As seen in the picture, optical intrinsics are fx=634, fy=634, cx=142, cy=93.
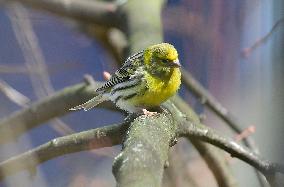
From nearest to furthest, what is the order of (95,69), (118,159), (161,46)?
1. (118,159)
2. (161,46)
3. (95,69)

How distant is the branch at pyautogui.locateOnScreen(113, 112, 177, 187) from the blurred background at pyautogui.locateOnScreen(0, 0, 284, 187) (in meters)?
0.33

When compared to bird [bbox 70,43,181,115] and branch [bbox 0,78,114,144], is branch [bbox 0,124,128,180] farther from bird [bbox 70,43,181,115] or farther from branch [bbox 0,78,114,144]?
branch [bbox 0,78,114,144]

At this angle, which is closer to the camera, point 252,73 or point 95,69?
point 252,73

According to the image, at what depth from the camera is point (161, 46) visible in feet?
5.64

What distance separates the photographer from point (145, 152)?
1011 millimetres

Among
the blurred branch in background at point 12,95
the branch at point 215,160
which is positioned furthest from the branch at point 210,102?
the blurred branch in background at point 12,95

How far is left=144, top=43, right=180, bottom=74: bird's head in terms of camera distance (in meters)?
1.68

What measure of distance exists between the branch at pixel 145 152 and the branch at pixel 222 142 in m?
0.08

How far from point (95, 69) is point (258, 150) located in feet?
2.78

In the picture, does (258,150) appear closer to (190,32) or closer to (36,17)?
(190,32)

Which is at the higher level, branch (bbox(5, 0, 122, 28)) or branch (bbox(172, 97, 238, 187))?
branch (bbox(5, 0, 122, 28))

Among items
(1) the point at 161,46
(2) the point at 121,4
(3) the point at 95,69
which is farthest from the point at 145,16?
(3) the point at 95,69

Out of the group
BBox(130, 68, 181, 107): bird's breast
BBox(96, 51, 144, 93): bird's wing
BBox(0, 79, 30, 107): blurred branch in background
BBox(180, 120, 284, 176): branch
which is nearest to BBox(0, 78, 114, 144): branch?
BBox(0, 79, 30, 107): blurred branch in background

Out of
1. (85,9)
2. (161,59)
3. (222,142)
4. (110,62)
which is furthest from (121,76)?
(110,62)
